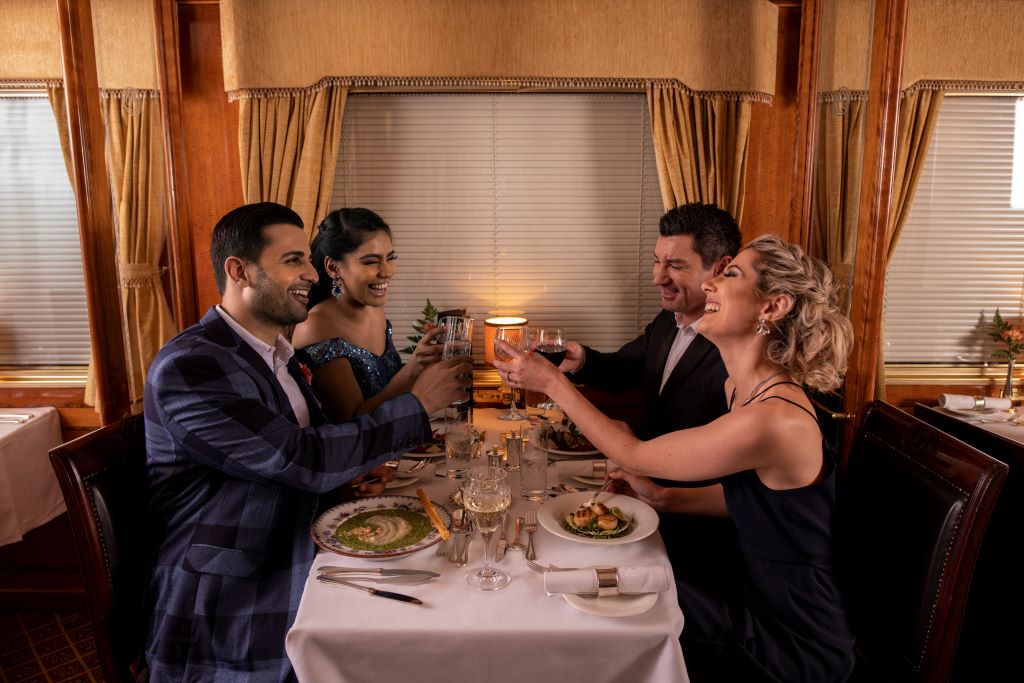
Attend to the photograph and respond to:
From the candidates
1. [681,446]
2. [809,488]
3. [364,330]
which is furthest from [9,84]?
[809,488]

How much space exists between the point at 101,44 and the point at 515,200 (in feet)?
7.20

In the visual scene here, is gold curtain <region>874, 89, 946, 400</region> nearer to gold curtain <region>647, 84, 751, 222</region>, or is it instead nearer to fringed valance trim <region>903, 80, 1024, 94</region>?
fringed valance trim <region>903, 80, 1024, 94</region>

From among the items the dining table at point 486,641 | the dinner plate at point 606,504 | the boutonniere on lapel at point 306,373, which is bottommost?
the dining table at point 486,641

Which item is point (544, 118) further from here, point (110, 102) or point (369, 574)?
point (369, 574)

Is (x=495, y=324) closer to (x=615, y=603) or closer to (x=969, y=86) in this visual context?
(x=615, y=603)

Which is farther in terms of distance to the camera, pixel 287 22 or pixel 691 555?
pixel 287 22

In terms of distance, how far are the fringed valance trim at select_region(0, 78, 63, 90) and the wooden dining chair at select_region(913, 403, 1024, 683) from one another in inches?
181

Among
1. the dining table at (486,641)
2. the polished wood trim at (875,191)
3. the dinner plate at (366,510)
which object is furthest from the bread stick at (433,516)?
the polished wood trim at (875,191)

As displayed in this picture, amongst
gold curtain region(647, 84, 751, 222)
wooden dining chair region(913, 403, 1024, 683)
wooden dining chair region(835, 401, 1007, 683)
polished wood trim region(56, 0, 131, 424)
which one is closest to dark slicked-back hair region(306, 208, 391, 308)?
polished wood trim region(56, 0, 131, 424)

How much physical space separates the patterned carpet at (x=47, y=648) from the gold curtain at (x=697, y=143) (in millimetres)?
3255

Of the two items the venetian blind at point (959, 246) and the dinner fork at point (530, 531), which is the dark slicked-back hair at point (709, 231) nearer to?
the dinner fork at point (530, 531)

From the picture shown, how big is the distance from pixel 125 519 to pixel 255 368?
0.53m

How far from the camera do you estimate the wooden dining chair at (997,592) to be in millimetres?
2535

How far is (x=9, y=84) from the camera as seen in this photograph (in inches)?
131
